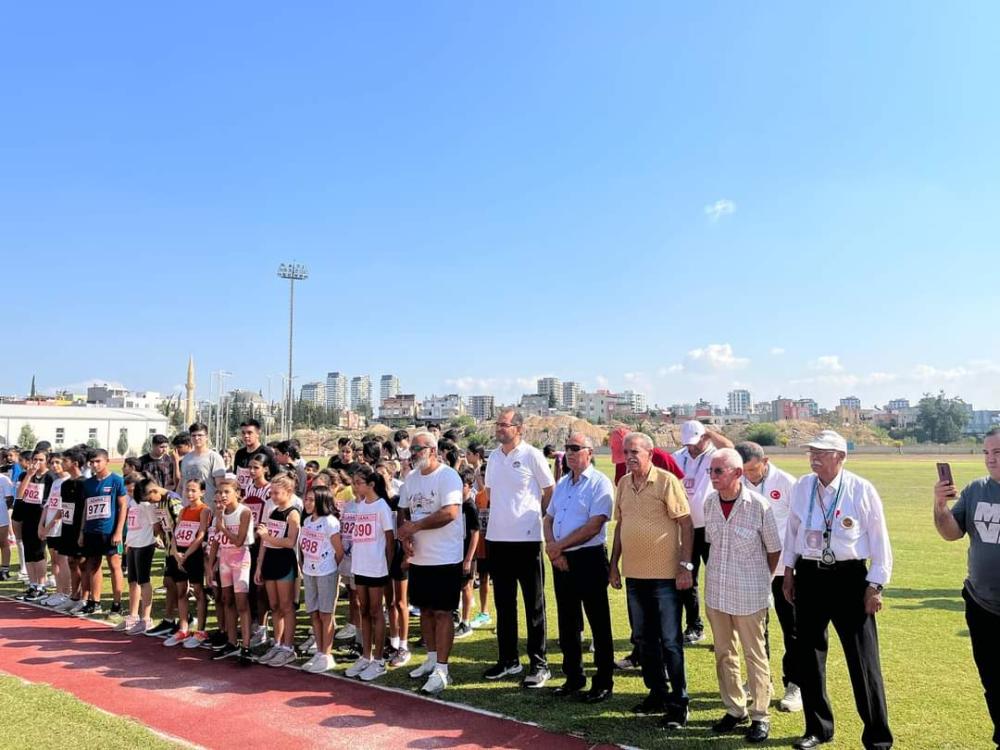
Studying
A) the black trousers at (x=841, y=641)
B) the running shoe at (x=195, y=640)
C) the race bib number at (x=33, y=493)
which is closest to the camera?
the black trousers at (x=841, y=641)

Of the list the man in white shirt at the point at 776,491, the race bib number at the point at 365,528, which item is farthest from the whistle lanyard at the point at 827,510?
the race bib number at the point at 365,528

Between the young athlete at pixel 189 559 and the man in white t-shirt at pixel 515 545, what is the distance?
317 centimetres

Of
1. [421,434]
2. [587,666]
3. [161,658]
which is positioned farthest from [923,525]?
[161,658]

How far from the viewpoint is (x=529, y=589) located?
585cm

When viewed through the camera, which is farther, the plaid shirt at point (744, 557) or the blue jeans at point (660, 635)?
the blue jeans at point (660, 635)

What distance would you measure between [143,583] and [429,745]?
4730mm

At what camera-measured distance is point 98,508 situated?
8.23 m

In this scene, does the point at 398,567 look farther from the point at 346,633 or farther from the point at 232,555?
the point at 232,555

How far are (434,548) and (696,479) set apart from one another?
2.62m

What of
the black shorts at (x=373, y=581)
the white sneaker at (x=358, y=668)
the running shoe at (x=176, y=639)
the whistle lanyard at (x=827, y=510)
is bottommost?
the running shoe at (x=176, y=639)

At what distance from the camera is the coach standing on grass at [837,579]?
14.1ft

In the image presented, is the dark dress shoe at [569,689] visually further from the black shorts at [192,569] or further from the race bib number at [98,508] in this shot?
the race bib number at [98,508]

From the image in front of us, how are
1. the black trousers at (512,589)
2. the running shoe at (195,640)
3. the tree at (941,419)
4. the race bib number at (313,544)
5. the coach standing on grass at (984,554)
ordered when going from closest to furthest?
the coach standing on grass at (984,554), the black trousers at (512,589), the race bib number at (313,544), the running shoe at (195,640), the tree at (941,419)

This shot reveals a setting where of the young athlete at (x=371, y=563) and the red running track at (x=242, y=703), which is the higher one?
the young athlete at (x=371, y=563)
